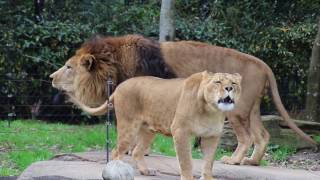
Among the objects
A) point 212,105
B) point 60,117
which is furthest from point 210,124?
point 60,117

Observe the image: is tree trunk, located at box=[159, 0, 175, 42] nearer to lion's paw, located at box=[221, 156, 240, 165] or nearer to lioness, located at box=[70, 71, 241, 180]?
lion's paw, located at box=[221, 156, 240, 165]

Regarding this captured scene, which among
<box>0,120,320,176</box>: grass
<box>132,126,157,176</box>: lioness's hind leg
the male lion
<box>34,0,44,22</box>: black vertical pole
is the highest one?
<box>34,0,44,22</box>: black vertical pole

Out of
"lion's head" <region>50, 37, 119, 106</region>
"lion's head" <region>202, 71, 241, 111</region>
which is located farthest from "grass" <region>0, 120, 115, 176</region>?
"lion's head" <region>202, 71, 241, 111</region>

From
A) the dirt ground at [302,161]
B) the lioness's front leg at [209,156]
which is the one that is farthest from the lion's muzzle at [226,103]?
the dirt ground at [302,161]

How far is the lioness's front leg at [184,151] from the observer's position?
5.84m

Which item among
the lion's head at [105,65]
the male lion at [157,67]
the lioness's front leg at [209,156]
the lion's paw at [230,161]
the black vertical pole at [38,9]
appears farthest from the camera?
the black vertical pole at [38,9]

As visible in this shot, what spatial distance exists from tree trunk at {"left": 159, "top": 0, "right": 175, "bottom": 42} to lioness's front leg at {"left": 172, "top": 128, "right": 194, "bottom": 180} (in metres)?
5.16

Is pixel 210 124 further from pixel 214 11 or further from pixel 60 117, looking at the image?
pixel 214 11

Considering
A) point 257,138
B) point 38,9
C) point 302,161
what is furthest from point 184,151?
point 38,9

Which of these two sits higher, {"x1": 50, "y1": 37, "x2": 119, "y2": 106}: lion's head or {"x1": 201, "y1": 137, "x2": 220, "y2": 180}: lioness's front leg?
{"x1": 50, "y1": 37, "x2": 119, "y2": 106}: lion's head

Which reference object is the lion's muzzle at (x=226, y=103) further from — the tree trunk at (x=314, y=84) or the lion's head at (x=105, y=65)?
the tree trunk at (x=314, y=84)

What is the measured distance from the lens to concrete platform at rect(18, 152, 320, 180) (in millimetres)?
6191

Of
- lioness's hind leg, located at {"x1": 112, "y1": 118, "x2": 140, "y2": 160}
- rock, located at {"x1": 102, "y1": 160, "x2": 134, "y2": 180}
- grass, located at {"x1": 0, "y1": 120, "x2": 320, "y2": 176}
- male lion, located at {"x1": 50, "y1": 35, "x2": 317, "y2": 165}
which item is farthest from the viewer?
grass, located at {"x1": 0, "y1": 120, "x2": 320, "y2": 176}

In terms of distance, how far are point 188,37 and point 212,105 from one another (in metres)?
7.61
